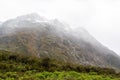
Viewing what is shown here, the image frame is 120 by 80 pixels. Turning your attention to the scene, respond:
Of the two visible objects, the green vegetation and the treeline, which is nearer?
the green vegetation

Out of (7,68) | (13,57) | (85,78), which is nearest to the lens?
(85,78)

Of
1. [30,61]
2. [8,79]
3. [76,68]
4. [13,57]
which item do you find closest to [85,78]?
[8,79]

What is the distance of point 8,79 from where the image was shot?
2938cm

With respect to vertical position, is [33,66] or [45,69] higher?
[33,66]

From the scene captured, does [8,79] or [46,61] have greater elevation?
[46,61]

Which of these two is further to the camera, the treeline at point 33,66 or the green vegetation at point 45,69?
the treeline at point 33,66

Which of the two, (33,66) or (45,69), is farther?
(33,66)

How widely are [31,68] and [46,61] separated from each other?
4.90m

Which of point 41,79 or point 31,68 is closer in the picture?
point 41,79

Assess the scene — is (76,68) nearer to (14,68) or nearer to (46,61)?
(46,61)

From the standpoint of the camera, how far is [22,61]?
4878 cm

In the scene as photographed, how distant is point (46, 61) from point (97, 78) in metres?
13.0

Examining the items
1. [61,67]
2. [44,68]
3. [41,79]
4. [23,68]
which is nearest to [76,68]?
[61,67]

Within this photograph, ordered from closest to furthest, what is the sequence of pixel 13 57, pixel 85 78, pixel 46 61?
pixel 85 78
pixel 46 61
pixel 13 57
